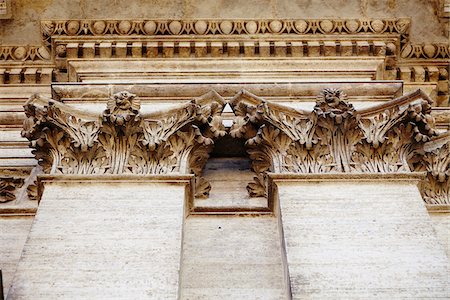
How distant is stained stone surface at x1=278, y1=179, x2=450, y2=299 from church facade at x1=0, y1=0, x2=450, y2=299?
15 millimetres

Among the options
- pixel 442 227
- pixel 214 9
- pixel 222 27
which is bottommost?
pixel 442 227

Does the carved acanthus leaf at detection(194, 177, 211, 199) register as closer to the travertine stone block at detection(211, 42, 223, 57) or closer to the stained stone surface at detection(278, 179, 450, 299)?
the stained stone surface at detection(278, 179, 450, 299)

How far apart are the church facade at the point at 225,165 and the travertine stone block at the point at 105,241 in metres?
0.01

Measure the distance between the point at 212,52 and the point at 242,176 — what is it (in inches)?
125

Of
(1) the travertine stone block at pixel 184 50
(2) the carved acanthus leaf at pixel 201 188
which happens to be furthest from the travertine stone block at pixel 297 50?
(2) the carved acanthus leaf at pixel 201 188

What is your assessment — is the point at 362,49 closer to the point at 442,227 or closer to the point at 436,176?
the point at 436,176

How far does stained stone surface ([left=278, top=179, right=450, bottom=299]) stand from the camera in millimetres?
5922

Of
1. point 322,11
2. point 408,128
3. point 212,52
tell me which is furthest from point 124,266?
point 322,11

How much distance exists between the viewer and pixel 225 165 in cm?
806

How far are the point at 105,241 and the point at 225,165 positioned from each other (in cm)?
199

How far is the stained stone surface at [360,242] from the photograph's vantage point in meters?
5.92

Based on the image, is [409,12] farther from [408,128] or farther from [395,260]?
[395,260]

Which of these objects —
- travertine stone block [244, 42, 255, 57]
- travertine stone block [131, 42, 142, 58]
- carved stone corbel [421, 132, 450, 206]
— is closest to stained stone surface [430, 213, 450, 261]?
carved stone corbel [421, 132, 450, 206]

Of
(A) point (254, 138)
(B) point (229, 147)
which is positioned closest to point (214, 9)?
(B) point (229, 147)
